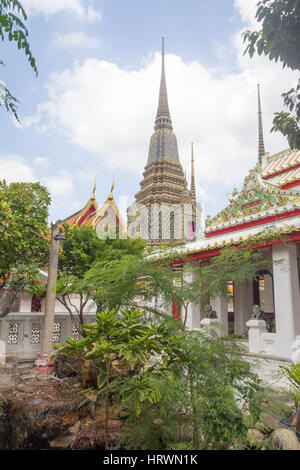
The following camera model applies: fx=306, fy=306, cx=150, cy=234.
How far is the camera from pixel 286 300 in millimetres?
6434

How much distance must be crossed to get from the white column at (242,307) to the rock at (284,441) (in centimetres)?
735

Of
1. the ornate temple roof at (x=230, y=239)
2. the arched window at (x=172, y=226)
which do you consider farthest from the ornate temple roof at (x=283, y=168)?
the arched window at (x=172, y=226)

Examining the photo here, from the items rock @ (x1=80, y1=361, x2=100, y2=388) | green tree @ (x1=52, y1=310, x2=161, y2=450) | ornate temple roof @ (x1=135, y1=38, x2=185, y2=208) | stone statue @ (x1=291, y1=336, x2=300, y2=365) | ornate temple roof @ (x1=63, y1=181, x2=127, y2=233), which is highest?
ornate temple roof @ (x1=135, y1=38, x2=185, y2=208)

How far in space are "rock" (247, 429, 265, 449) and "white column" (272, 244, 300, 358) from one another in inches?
124

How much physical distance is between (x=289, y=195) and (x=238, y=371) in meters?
5.00

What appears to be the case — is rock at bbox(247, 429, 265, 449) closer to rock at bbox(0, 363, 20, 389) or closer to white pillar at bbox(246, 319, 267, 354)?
white pillar at bbox(246, 319, 267, 354)

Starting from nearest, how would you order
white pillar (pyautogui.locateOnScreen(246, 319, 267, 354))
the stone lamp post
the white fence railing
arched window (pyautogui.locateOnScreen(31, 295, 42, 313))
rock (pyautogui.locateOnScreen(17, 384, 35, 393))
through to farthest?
1. rock (pyautogui.locateOnScreen(17, 384, 35, 393))
2. white pillar (pyautogui.locateOnScreen(246, 319, 267, 354))
3. the stone lamp post
4. the white fence railing
5. arched window (pyautogui.locateOnScreen(31, 295, 42, 313))

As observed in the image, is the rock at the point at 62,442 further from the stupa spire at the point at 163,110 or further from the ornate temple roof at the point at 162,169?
the stupa spire at the point at 163,110

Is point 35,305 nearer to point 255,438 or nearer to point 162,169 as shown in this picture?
point 255,438

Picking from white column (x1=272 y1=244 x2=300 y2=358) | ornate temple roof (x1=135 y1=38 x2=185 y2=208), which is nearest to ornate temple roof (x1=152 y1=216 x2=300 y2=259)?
white column (x1=272 y1=244 x2=300 y2=358)

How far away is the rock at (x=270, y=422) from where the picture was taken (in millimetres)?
3570

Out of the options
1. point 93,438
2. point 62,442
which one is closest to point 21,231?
point 62,442

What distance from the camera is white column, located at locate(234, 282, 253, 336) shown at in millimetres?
10273
